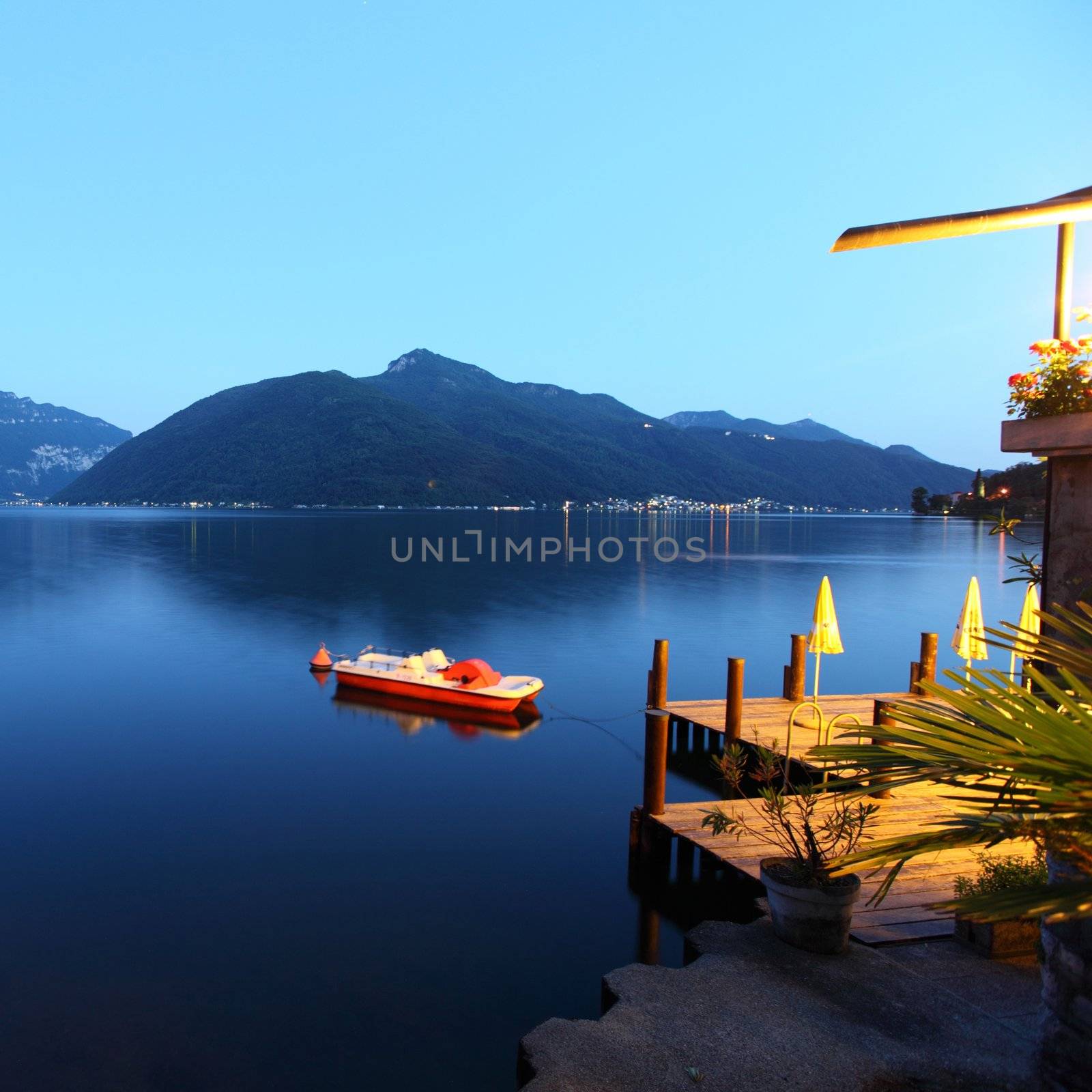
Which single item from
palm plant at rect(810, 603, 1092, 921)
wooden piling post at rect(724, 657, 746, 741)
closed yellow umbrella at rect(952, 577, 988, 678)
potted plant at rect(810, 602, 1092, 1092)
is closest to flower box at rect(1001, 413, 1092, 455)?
potted plant at rect(810, 602, 1092, 1092)

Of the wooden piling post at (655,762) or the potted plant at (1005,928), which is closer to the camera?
the potted plant at (1005,928)

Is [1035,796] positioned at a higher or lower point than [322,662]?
higher

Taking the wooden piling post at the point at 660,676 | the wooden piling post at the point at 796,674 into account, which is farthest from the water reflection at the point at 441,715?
the wooden piling post at the point at 796,674

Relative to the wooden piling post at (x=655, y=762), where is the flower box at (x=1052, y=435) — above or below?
above

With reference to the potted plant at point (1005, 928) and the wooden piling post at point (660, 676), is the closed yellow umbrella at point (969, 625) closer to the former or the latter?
the wooden piling post at point (660, 676)

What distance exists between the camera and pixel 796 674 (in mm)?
19266

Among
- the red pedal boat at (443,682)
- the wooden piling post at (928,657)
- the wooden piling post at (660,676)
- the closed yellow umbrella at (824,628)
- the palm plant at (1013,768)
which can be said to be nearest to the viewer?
the palm plant at (1013,768)

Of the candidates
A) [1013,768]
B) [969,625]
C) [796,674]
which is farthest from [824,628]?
[1013,768]

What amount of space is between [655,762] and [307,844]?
653 cm

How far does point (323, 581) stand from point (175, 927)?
53.4 meters

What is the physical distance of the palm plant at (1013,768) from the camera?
11.0 ft

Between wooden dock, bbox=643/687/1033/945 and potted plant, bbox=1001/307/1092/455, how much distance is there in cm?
309

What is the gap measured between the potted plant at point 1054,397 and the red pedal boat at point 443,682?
17217 mm

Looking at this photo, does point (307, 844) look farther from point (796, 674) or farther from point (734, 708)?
point (796, 674)
